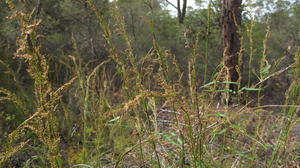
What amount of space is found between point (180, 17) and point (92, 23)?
382 cm

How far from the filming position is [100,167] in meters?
1.75

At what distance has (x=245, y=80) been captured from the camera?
874 centimetres

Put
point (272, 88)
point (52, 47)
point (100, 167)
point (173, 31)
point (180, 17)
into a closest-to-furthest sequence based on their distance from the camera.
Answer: point (100, 167)
point (52, 47)
point (272, 88)
point (180, 17)
point (173, 31)

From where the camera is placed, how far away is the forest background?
2.82ft

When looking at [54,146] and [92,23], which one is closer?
[54,146]

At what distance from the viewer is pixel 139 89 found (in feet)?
2.93

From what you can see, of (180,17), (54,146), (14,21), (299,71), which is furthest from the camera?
(180,17)

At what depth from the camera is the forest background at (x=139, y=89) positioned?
859 mm

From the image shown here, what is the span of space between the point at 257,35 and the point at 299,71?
9.16 metres

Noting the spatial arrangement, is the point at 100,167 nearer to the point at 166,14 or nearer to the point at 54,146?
the point at 54,146

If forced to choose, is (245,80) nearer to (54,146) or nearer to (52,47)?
(52,47)

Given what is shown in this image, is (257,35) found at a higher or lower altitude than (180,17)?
lower

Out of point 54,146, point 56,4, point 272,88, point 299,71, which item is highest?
point 56,4

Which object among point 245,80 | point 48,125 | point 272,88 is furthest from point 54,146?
point 272,88
